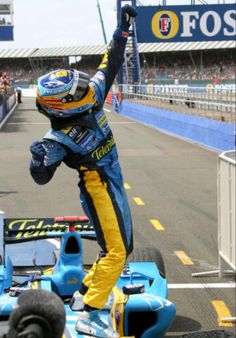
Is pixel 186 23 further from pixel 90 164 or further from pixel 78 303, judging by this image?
pixel 78 303

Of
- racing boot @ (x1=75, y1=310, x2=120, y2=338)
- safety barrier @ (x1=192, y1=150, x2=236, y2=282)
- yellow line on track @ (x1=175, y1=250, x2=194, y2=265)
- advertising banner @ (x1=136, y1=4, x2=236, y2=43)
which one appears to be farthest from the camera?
advertising banner @ (x1=136, y1=4, x2=236, y2=43)

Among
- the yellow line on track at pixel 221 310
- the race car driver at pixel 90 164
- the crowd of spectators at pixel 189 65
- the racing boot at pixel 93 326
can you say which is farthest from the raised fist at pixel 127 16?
the crowd of spectators at pixel 189 65

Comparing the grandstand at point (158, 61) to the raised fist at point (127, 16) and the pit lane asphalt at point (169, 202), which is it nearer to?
the pit lane asphalt at point (169, 202)

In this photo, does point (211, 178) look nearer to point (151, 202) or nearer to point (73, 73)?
point (151, 202)

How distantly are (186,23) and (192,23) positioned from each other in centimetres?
48

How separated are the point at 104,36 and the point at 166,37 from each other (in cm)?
4887

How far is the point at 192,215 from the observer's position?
34.3ft

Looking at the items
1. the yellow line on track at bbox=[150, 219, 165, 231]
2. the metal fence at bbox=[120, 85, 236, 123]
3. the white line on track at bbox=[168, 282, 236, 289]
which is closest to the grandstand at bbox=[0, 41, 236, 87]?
the metal fence at bbox=[120, 85, 236, 123]

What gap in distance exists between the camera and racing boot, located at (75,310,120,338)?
3.70m

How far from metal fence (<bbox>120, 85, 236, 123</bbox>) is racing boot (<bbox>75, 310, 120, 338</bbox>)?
15553mm

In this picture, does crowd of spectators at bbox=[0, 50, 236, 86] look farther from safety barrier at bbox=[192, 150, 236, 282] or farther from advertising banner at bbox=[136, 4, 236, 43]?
safety barrier at bbox=[192, 150, 236, 282]

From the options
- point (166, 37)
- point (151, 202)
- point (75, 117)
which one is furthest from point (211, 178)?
point (166, 37)

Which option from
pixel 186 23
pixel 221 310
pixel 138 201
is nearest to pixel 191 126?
pixel 138 201

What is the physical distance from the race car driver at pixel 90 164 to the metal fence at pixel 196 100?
15239 millimetres
